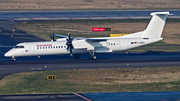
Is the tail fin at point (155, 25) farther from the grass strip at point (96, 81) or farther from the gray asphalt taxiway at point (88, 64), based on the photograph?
the grass strip at point (96, 81)

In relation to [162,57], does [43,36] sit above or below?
above

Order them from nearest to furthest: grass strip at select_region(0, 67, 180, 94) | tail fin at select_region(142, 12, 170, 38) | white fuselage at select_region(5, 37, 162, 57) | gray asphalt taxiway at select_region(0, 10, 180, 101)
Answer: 1. gray asphalt taxiway at select_region(0, 10, 180, 101)
2. grass strip at select_region(0, 67, 180, 94)
3. white fuselage at select_region(5, 37, 162, 57)
4. tail fin at select_region(142, 12, 170, 38)

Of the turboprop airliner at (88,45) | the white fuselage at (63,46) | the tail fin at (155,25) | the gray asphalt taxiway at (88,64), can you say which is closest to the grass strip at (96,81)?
the gray asphalt taxiway at (88,64)

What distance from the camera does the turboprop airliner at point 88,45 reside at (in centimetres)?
4106

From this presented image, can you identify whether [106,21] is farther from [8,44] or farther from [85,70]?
[85,70]

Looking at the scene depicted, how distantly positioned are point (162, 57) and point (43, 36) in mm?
31287

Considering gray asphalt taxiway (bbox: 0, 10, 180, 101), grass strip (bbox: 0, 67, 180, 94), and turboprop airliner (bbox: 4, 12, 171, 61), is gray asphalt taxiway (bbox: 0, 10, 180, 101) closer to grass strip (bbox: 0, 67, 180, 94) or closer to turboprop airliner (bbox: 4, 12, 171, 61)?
turboprop airliner (bbox: 4, 12, 171, 61)

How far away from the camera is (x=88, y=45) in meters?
42.0

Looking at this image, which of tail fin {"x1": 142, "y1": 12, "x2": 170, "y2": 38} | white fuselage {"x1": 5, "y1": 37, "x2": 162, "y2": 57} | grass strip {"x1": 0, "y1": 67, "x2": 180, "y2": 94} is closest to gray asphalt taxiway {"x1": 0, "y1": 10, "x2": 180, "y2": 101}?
white fuselage {"x1": 5, "y1": 37, "x2": 162, "y2": 57}

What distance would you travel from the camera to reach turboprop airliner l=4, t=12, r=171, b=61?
41.1m

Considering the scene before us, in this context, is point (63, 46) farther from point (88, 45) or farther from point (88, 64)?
point (88, 64)

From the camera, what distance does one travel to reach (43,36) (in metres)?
64.7


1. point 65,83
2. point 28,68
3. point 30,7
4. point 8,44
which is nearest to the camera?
point 65,83

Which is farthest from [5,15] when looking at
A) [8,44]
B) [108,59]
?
[108,59]
